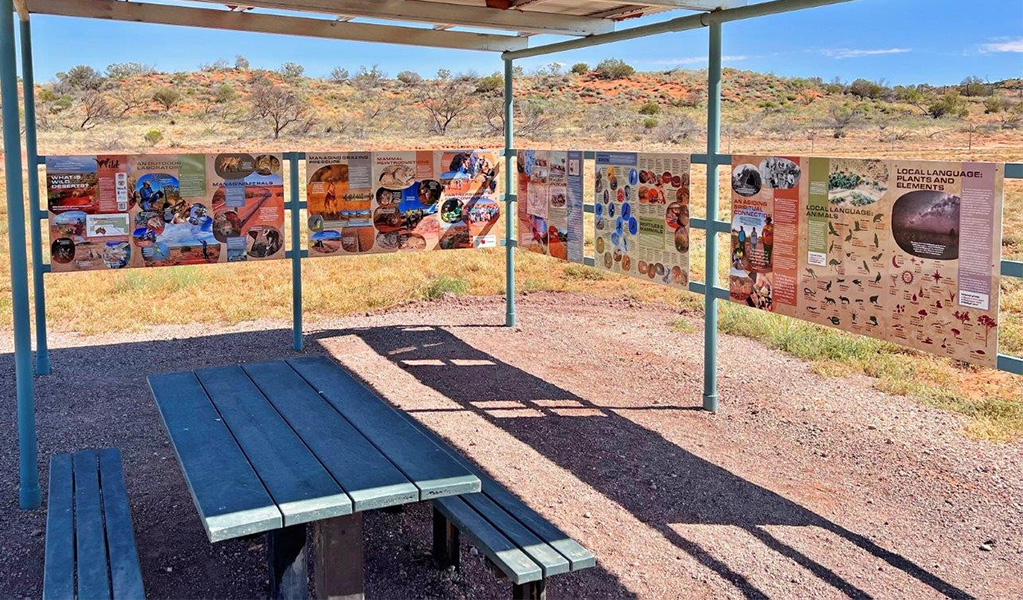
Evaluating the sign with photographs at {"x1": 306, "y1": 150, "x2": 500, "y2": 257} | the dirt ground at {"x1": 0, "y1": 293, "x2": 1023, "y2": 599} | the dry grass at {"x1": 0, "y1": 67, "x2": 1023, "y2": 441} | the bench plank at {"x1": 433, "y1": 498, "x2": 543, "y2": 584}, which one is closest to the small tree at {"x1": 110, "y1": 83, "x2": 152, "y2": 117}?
the dry grass at {"x1": 0, "y1": 67, "x2": 1023, "y2": 441}

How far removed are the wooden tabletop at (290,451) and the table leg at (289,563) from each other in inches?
10.9

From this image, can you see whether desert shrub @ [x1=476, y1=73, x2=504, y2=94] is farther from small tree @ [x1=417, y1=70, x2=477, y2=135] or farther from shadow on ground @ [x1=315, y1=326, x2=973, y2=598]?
shadow on ground @ [x1=315, y1=326, x2=973, y2=598]

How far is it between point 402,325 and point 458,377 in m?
2.09

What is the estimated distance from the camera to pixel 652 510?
5125 millimetres

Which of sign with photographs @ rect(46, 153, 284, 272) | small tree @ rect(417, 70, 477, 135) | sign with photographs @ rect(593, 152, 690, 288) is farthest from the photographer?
small tree @ rect(417, 70, 477, 135)

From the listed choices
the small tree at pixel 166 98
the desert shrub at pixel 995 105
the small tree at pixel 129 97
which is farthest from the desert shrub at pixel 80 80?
the desert shrub at pixel 995 105

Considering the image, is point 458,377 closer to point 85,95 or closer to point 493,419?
point 493,419

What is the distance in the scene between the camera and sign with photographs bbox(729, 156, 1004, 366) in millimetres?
4703

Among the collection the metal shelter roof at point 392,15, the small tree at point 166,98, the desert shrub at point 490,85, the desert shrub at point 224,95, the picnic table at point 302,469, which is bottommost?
the picnic table at point 302,469

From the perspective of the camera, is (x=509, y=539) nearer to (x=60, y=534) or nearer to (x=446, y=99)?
(x=60, y=534)

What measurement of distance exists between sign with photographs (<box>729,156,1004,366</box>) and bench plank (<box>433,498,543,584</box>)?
2.62 metres

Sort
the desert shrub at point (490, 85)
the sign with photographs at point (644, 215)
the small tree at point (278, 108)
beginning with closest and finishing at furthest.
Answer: the sign with photographs at point (644, 215) → the small tree at point (278, 108) → the desert shrub at point (490, 85)

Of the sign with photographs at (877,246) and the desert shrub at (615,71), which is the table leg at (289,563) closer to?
the sign with photographs at (877,246)

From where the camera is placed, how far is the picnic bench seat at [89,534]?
3387 millimetres
